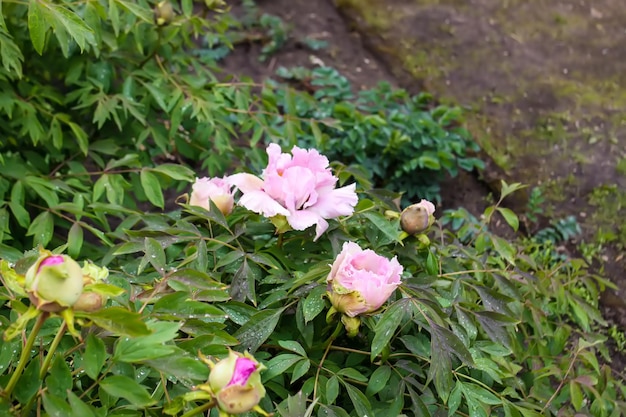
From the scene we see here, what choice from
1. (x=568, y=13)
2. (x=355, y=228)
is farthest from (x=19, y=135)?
(x=568, y=13)

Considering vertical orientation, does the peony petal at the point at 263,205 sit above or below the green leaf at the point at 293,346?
above

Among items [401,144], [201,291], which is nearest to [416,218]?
[201,291]

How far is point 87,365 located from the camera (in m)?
0.80

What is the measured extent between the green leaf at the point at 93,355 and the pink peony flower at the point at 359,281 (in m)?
0.35

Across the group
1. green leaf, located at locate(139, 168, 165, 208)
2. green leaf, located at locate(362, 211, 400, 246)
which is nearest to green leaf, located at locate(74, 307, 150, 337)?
green leaf, located at locate(362, 211, 400, 246)

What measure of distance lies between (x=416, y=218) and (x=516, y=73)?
225 centimetres

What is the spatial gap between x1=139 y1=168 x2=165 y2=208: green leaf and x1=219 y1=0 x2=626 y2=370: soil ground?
1.46 m

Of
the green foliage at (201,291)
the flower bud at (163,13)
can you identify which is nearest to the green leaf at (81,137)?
the green foliage at (201,291)

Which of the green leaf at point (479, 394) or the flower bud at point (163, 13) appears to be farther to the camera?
the flower bud at point (163, 13)

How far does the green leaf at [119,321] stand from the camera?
749 millimetres

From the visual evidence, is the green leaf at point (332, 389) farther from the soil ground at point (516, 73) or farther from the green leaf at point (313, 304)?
the soil ground at point (516, 73)

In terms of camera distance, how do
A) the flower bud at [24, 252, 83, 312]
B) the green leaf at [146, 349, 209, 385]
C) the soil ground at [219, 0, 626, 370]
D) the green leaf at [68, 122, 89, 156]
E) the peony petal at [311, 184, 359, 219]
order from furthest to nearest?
the soil ground at [219, 0, 626, 370]
the green leaf at [68, 122, 89, 156]
the peony petal at [311, 184, 359, 219]
the green leaf at [146, 349, 209, 385]
the flower bud at [24, 252, 83, 312]

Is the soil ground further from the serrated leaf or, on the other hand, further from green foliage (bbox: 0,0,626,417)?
the serrated leaf

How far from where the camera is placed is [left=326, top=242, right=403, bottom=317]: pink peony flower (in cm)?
100
